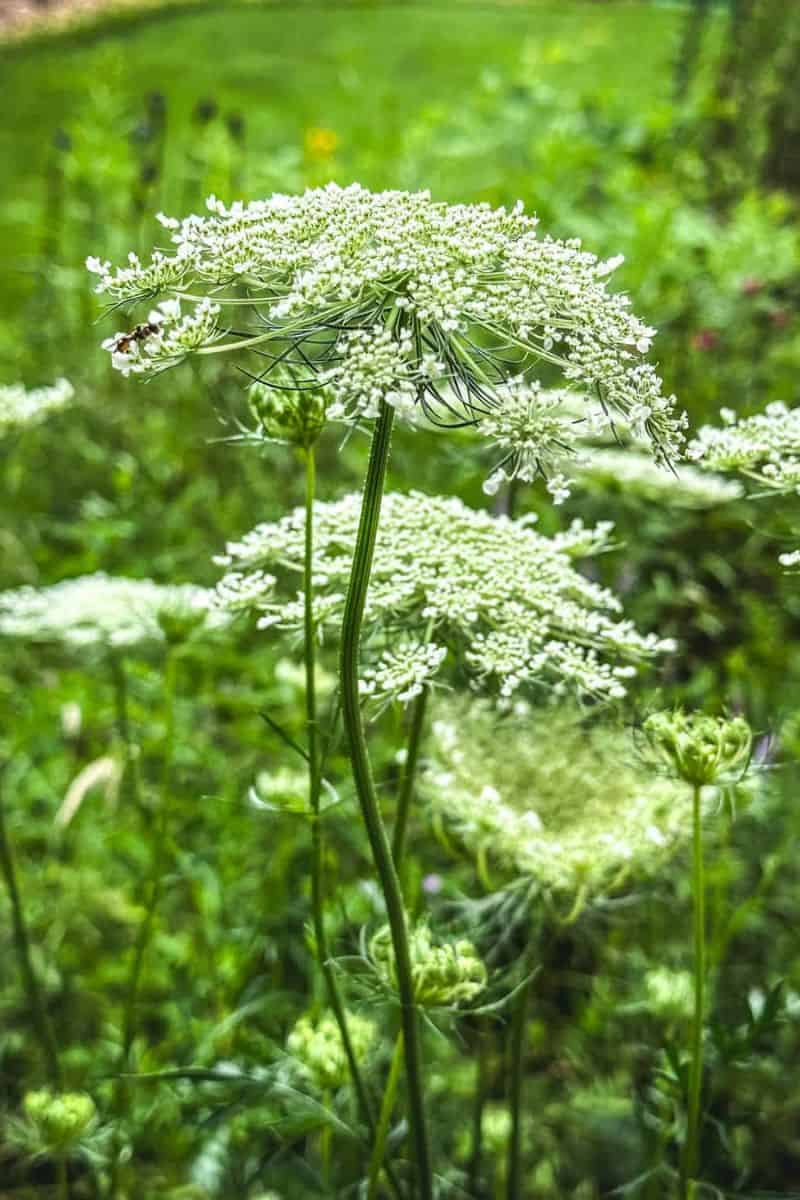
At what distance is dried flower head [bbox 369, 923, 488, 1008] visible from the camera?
0.73 metres

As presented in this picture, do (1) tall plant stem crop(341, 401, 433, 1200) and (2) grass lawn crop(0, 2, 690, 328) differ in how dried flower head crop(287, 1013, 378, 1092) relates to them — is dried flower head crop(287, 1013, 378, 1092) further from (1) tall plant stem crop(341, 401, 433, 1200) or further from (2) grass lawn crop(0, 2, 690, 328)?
(2) grass lawn crop(0, 2, 690, 328)

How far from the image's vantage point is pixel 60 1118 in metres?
0.95

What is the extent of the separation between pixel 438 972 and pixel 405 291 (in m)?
0.42

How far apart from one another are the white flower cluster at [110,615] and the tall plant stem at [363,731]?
0.44m

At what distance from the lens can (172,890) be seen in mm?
1660

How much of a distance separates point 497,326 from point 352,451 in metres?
1.64

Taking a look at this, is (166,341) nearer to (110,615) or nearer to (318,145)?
(110,615)

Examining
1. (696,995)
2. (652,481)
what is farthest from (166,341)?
(652,481)

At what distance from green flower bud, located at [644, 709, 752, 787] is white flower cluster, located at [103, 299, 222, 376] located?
0.37 metres

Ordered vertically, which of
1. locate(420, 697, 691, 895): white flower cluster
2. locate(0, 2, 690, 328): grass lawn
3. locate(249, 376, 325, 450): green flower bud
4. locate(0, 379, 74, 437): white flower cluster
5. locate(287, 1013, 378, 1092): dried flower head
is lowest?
locate(287, 1013, 378, 1092): dried flower head

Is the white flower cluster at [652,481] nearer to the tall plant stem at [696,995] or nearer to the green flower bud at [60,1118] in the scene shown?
the tall plant stem at [696,995]

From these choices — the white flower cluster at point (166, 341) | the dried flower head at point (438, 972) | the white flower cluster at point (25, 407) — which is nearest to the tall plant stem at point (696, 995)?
the dried flower head at point (438, 972)

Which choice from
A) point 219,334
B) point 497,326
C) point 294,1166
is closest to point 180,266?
point 219,334

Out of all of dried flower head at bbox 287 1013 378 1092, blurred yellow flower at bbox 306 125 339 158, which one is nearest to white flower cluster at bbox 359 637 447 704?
dried flower head at bbox 287 1013 378 1092
